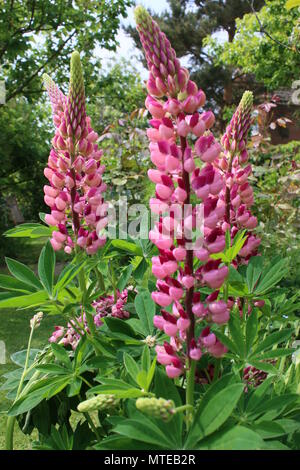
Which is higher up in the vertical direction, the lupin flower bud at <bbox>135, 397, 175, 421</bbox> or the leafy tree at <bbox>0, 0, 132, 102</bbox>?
the leafy tree at <bbox>0, 0, 132, 102</bbox>

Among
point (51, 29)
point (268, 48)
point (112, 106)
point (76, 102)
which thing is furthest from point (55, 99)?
point (268, 48)

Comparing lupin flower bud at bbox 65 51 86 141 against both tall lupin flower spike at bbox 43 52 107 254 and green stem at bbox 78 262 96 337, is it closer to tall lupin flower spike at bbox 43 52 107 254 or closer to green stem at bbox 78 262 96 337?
tall lupin flower spike at bbox 43 52 107 254

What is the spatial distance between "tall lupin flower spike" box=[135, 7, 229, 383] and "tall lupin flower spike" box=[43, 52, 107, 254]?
38 centimetres

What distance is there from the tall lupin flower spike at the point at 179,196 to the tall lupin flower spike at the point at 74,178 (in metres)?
0.38

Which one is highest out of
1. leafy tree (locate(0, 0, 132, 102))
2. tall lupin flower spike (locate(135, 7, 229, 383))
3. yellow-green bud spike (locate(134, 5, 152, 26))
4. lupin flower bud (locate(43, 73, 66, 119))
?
leafy tree (locate(0, 0, 132, 102))

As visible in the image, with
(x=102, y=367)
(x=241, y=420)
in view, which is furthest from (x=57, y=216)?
(x=241, y=420)

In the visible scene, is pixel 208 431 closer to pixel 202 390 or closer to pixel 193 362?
pixel 193 362

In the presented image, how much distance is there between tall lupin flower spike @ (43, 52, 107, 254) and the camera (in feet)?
3.93

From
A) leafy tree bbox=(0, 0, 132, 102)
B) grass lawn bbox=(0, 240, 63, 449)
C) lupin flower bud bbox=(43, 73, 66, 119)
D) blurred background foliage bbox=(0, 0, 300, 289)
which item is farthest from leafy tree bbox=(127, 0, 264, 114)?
lupin flower bud bbox=(43, 73, 66, 119)

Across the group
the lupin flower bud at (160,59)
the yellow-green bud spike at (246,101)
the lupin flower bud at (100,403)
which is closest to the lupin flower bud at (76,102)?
the lupin flower bud at (160,59)

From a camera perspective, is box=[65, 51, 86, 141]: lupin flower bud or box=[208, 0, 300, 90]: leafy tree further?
box=[208, 0, 300, 90]: leafy tree

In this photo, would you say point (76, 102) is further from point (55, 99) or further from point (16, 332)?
point (16, 332)
